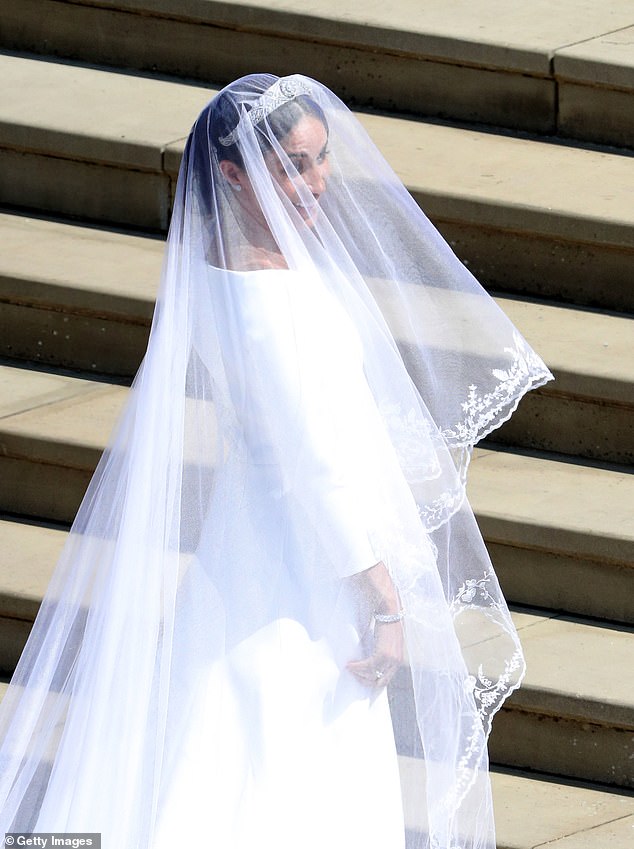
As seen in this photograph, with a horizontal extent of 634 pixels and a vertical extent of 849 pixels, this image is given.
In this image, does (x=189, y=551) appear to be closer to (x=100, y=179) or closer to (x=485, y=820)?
(x=485, y=820)

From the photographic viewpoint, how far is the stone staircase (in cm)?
387

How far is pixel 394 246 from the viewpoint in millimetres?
3068

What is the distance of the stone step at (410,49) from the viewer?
15.8 ft

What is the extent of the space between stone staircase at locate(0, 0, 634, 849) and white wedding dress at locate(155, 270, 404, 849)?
0.86 m

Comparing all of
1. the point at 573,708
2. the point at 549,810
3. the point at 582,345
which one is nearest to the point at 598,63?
the point at 582,345

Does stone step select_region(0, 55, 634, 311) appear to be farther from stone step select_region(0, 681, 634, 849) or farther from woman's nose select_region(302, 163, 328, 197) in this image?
woman's nose select_region(302, 163, 328, 197)

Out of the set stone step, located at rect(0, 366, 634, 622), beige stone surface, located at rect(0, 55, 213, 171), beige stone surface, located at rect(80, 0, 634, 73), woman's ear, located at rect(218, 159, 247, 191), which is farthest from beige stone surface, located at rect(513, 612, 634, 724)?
beige stone surface, located at rect(0, 55, 213, 171)

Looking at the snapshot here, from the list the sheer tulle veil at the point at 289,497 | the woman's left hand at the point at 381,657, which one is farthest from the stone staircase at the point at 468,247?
the woman's left hand at the point at 381,657

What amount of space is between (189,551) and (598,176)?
2228 mm

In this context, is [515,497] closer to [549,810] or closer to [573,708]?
[573,708]

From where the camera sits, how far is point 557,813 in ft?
12.2

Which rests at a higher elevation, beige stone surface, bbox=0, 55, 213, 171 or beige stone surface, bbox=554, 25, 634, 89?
beige stone surface, bbox=554, 25, 634, 89

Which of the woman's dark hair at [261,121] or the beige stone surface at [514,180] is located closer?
the woman's dark hair at [261,121]

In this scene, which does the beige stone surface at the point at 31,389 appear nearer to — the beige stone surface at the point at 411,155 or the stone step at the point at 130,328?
the stone step at the point at 130,328
